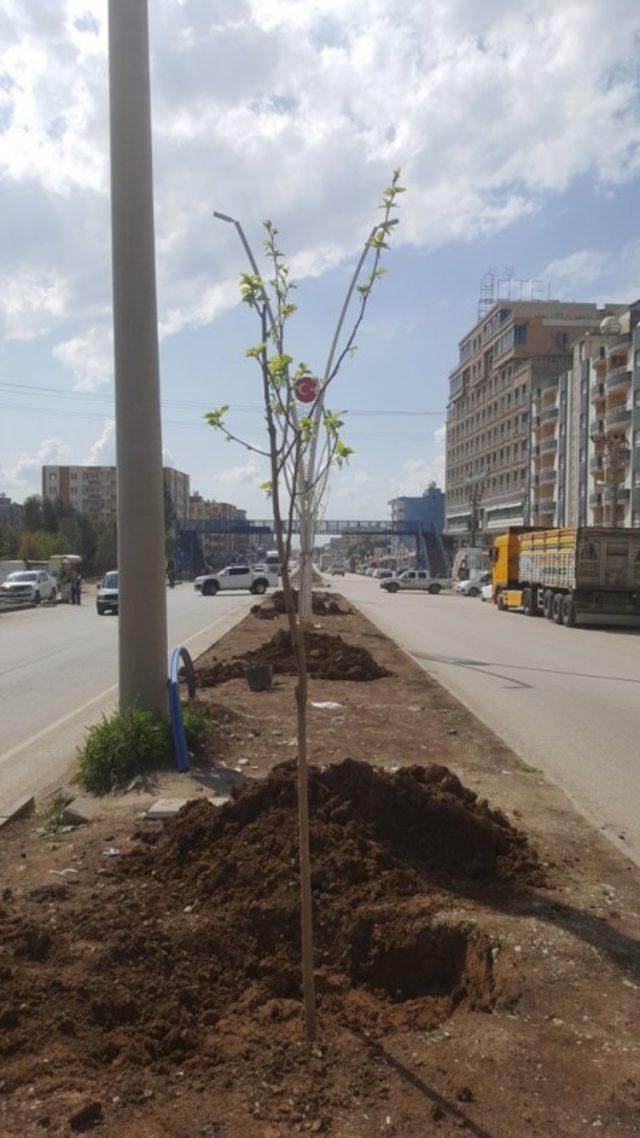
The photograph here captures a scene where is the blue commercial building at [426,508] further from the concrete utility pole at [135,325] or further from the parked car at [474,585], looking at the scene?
the concrete utility pole at [135,325]

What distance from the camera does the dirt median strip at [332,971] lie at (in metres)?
2.88

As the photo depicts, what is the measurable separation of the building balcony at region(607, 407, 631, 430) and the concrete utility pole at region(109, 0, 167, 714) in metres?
68.5

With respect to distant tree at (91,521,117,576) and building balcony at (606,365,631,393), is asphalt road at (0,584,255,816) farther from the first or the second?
distant tree at (91,521,117,576)

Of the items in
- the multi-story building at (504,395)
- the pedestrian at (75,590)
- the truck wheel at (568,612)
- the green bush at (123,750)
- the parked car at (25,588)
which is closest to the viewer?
the green bush at (123,750)

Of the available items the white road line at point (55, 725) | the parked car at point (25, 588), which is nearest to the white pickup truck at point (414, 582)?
the parked car at point (25, 588)

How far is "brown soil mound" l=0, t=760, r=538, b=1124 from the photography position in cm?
323

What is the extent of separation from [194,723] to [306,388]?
4838 millimetres

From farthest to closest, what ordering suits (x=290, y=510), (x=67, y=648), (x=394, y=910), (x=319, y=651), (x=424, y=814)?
(x=67, y=648)
(x=319, y=651)
(x=424, y=814)
(x=394, y=910)
(x=290, y=510)

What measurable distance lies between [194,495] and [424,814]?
186756 millimetres

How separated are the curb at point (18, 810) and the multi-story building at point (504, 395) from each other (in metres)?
95.5

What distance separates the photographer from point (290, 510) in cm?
352

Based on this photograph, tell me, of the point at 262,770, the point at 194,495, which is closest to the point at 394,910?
the point at 262,770

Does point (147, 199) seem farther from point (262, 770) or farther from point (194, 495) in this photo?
point (194, 495)

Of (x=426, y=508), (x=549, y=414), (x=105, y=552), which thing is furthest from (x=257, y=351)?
(x=426, y=508)
